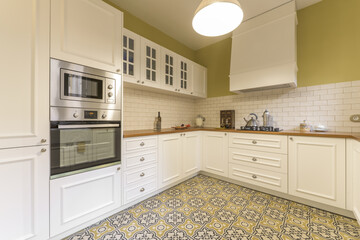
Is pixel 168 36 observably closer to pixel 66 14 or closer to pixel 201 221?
pixel 66 14

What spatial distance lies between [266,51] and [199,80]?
1.37 m

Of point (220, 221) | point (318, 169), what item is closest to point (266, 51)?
point (318, 169)

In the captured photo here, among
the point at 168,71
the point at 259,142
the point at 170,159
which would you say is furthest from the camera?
the point at 168,71

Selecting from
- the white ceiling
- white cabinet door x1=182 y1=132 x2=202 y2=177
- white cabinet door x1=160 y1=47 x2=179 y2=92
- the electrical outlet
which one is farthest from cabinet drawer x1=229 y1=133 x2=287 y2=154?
the white ceiling

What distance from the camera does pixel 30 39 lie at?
1.20m

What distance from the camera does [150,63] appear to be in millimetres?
2395

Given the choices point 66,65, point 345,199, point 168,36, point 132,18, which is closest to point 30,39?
point 66,65

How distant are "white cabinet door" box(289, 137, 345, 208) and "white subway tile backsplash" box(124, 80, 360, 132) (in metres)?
0.63

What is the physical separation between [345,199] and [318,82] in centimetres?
156

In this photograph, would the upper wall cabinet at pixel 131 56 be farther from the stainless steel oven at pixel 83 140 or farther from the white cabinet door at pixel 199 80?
the white cabinet door at pixel 199 80

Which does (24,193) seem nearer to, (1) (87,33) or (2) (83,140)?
(2) (83,140)

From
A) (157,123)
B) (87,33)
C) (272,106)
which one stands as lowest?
(157,123)

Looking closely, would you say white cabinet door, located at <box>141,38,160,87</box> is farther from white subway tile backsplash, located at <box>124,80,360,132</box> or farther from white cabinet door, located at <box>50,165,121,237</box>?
white cabinet door, located at <box>50,165,121,237</box>

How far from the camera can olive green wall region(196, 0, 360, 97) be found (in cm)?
207
